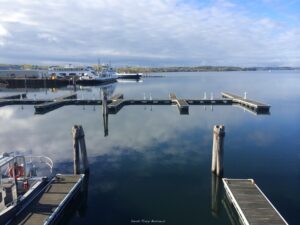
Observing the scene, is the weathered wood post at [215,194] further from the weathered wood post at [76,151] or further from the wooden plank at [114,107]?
the wooden plank at [114,107]

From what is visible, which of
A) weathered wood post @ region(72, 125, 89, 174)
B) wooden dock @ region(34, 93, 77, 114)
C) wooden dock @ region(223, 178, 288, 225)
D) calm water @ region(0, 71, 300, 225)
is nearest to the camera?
wooden dock @ region(223, 178, 288, 225)

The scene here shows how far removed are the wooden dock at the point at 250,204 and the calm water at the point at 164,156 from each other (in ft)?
4.13

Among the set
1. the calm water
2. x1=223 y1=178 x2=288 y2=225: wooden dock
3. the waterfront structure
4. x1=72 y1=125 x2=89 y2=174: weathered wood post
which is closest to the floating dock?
the calm water

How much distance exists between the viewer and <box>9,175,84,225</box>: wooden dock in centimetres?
1397

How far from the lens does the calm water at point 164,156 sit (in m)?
17.1

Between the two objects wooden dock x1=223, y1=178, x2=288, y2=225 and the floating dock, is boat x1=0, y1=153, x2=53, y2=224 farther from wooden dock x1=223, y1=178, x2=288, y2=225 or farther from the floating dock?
the floating dock

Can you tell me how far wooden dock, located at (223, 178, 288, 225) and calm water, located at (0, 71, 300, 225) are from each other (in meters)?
1.26

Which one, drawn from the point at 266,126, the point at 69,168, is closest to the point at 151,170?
the point at 69,168

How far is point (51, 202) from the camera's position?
611 inches

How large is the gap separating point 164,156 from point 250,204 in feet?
38.4

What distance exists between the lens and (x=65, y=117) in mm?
46812

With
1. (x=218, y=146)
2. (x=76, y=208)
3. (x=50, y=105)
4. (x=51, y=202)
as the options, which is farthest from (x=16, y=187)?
(x=50, y=105)

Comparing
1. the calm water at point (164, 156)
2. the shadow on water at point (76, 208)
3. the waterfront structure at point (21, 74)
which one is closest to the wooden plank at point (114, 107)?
the calm water at point (164, 156)

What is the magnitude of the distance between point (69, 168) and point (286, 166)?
57.6ft
